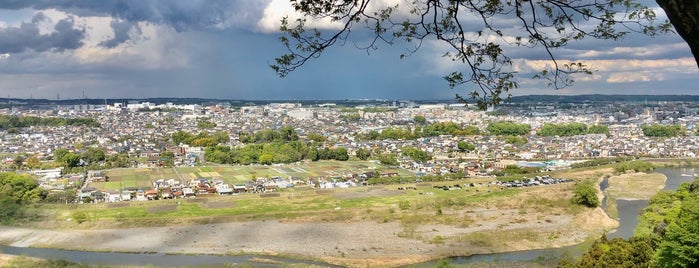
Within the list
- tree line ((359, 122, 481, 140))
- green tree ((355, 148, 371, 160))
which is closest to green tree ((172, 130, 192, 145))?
tree line ((359, 122, 481, 140))

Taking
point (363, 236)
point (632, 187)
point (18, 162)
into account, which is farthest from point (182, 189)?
point (632, 187)

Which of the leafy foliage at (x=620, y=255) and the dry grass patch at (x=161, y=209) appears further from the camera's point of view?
the dry grass patch at (x=161, y=209)

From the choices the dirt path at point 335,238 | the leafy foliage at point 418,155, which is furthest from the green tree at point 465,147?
the dirt path at point 335,238

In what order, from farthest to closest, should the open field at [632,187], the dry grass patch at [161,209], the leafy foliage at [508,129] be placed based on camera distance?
the leafy foliage at [508,129], the open field at [632,187], the dry grass patch at [161,209]

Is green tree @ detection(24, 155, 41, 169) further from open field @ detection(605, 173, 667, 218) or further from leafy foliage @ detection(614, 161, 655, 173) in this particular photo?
leafy foliage @ detection(614, 161, 655, 173)

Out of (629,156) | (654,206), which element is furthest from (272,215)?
(629,156)

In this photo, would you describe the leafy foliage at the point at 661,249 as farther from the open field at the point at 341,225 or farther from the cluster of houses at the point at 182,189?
the cluster of houses at the point at 182,189

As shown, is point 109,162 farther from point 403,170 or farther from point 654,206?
point 654,206
